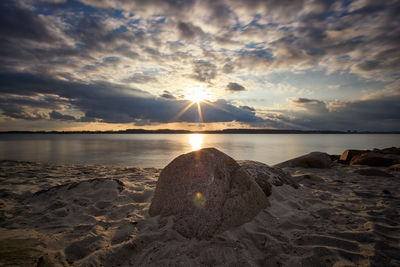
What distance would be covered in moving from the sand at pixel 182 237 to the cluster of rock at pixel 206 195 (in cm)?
15

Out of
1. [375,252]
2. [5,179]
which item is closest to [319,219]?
[375,252]

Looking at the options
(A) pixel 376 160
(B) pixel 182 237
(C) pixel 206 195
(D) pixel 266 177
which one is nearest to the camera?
(B) pixel 182 237

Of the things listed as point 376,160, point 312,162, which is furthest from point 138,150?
point 376,160

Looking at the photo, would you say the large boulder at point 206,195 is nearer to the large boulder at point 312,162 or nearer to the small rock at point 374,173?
the small rock at point 374,173

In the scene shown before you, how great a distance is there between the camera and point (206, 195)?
3143 mm

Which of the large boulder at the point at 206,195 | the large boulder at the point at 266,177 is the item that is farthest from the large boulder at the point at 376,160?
the large boulder at the point at 206,195

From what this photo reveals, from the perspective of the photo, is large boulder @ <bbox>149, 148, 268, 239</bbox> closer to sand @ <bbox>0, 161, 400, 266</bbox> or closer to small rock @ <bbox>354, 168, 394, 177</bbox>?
sand @ <bbox>0, 161, 400, 266</bbox>

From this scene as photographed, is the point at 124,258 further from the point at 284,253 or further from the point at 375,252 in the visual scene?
the point at 375,252

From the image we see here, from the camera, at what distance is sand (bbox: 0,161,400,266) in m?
2.35

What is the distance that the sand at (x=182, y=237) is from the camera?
2.35 m

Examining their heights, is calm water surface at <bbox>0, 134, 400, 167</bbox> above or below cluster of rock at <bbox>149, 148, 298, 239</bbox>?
below

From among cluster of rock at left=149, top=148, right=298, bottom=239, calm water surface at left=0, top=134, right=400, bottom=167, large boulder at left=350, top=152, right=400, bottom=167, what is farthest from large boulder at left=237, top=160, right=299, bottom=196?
calm water surface at left=0, top=134, right=400, bottom=167

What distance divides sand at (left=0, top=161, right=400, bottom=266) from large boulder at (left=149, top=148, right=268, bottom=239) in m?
0.16

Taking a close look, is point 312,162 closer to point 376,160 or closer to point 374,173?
point 374,173
